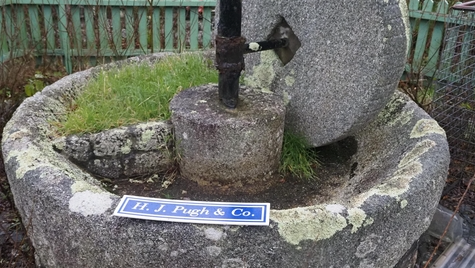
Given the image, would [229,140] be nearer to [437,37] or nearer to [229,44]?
[229,44]

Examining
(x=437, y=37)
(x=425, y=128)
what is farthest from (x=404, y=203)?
(x=437, y=37)

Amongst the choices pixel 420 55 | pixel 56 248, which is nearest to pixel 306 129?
pixel 56 248

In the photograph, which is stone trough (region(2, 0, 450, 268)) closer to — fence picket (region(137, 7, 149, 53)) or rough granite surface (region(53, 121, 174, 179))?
rough granite surface (region(53, 121, 174, 179))

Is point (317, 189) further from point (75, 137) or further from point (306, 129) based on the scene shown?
point (75, 137)

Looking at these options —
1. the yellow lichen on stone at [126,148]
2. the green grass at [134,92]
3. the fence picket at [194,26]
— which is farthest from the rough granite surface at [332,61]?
the fence picket at [194,26]

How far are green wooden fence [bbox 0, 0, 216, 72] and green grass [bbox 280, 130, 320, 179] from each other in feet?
7.44

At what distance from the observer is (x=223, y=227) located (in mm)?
1373

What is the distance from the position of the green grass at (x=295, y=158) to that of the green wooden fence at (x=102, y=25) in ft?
7.44

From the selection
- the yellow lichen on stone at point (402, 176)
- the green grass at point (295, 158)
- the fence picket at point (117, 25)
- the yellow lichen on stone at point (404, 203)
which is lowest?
the green grass at point (295, 158)

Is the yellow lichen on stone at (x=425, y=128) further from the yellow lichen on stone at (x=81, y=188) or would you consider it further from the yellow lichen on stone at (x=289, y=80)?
the yellow lichen on stone at (x=81, y=188)

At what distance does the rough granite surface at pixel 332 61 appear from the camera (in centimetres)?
176

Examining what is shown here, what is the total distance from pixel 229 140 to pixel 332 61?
0.55m

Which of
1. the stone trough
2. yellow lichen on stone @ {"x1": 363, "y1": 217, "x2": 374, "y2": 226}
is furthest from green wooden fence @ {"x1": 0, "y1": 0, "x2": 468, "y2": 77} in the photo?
yellow lichen on stone @ {"x1": 363, "y1": 217, "x2": 374, "y2": 226}

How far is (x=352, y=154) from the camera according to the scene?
235 centimetres
